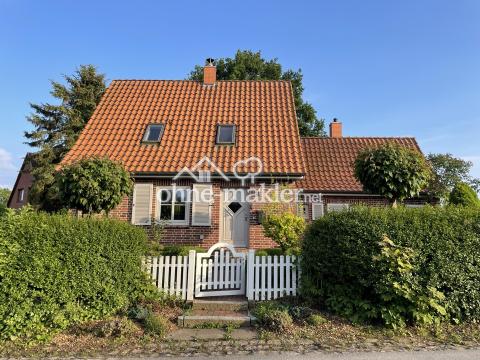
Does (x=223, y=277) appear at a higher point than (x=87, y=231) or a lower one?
lower

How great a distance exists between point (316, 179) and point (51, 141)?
1761 centimetres

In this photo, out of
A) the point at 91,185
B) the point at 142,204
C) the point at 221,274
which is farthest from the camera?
the point at 142,204

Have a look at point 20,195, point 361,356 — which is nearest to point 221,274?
point 361,356

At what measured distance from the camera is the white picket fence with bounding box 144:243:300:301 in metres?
6.97

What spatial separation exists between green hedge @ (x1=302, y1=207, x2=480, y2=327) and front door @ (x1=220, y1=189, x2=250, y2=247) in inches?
203

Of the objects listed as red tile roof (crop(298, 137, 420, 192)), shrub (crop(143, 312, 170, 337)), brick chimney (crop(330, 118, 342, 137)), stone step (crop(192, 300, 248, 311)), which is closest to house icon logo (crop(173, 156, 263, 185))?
red tile roof (crop(298, 137, 420, 192))

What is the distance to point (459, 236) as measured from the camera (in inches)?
239

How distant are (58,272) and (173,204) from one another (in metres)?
5.99

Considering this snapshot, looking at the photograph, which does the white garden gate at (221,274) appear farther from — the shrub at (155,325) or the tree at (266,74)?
the tree at (266,74)

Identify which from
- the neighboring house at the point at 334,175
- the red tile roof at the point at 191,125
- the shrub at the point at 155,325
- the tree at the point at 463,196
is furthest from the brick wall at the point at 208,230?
the tree at the point at 463,196

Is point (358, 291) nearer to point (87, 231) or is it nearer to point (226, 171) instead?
point (87, 231)

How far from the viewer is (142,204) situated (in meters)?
11.4

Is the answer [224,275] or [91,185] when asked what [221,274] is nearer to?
[224,275]

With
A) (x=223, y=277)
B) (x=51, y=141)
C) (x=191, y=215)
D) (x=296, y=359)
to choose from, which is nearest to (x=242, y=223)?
(x=191, y=215)
